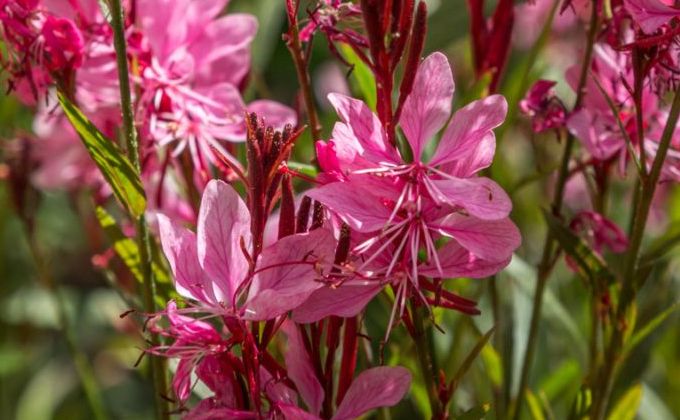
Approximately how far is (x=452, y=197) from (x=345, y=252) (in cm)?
7

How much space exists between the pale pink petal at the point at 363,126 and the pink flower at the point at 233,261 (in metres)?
0.05

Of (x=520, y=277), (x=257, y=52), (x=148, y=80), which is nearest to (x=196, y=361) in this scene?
(x=148, y=80)

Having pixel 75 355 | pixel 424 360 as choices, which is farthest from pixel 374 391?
pixel 75 355

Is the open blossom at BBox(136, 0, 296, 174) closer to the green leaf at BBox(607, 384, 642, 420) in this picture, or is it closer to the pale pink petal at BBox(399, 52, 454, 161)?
the pale pink petal at BBox(399, 52, 454, 161)

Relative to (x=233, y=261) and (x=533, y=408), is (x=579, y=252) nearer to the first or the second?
(x=533, y=408)

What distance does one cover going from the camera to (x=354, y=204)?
0.58m

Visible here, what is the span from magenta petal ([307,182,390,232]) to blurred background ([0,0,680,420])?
11 cm

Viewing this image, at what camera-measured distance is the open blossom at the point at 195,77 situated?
76 centimetres

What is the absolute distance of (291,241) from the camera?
583 millimetres

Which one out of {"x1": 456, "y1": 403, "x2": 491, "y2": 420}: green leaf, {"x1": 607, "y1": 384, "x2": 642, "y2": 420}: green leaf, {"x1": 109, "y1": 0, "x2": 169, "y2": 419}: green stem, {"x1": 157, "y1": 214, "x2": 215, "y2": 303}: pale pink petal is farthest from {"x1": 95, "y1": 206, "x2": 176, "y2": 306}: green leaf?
{"x1": 607, "y1": 384, "x2": 642, "y2": 420}: green leaf

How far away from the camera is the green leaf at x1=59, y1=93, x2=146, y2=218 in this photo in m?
0.67

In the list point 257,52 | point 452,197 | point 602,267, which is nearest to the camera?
point 452,197

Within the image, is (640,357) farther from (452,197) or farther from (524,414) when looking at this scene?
(452,197)

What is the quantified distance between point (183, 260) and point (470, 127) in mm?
180
